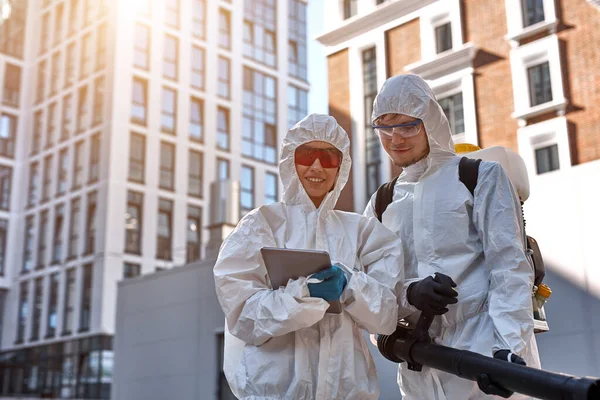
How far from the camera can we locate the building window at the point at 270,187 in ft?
85.5

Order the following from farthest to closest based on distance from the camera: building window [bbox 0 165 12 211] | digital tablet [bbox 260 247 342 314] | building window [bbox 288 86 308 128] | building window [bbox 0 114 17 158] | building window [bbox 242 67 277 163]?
building window [bbox 288 86 308 128] → building window [bbox 0 114 17 158] → building window [bbox 0 165 12 211] → building window [bbox 242 67 277 163] → digital tablet [bbox 260 247 342 314]

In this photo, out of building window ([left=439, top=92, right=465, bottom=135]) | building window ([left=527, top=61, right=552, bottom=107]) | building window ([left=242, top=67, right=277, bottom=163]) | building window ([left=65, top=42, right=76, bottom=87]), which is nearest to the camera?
building window ([left=439, top=92, right=465, bottom=135])

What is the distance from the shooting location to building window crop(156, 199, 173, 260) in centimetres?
2352

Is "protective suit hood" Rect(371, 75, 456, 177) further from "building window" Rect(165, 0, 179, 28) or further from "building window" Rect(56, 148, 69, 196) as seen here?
"building window" Rect(56, 148, 69, 196)

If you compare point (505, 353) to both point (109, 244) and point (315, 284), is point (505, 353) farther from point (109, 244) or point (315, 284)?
point (109, 244)

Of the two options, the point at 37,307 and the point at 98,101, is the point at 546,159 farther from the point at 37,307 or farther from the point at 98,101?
the point at 37,307

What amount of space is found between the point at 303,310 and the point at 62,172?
954 inches

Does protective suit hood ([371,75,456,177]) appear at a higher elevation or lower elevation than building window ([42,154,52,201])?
lower

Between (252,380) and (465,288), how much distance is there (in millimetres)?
730

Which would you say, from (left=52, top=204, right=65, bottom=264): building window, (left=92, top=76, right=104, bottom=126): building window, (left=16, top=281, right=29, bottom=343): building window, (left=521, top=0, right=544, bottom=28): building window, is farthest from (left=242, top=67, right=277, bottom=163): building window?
(left=521, top=0, right=544, bottom=28): building window

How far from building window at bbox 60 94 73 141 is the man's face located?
77.5 ft

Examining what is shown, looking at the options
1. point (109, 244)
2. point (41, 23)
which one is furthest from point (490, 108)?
point (41, 23)

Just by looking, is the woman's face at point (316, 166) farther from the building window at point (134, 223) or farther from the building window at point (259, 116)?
the building window at point (259, 116)

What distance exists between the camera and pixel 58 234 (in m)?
24.8
